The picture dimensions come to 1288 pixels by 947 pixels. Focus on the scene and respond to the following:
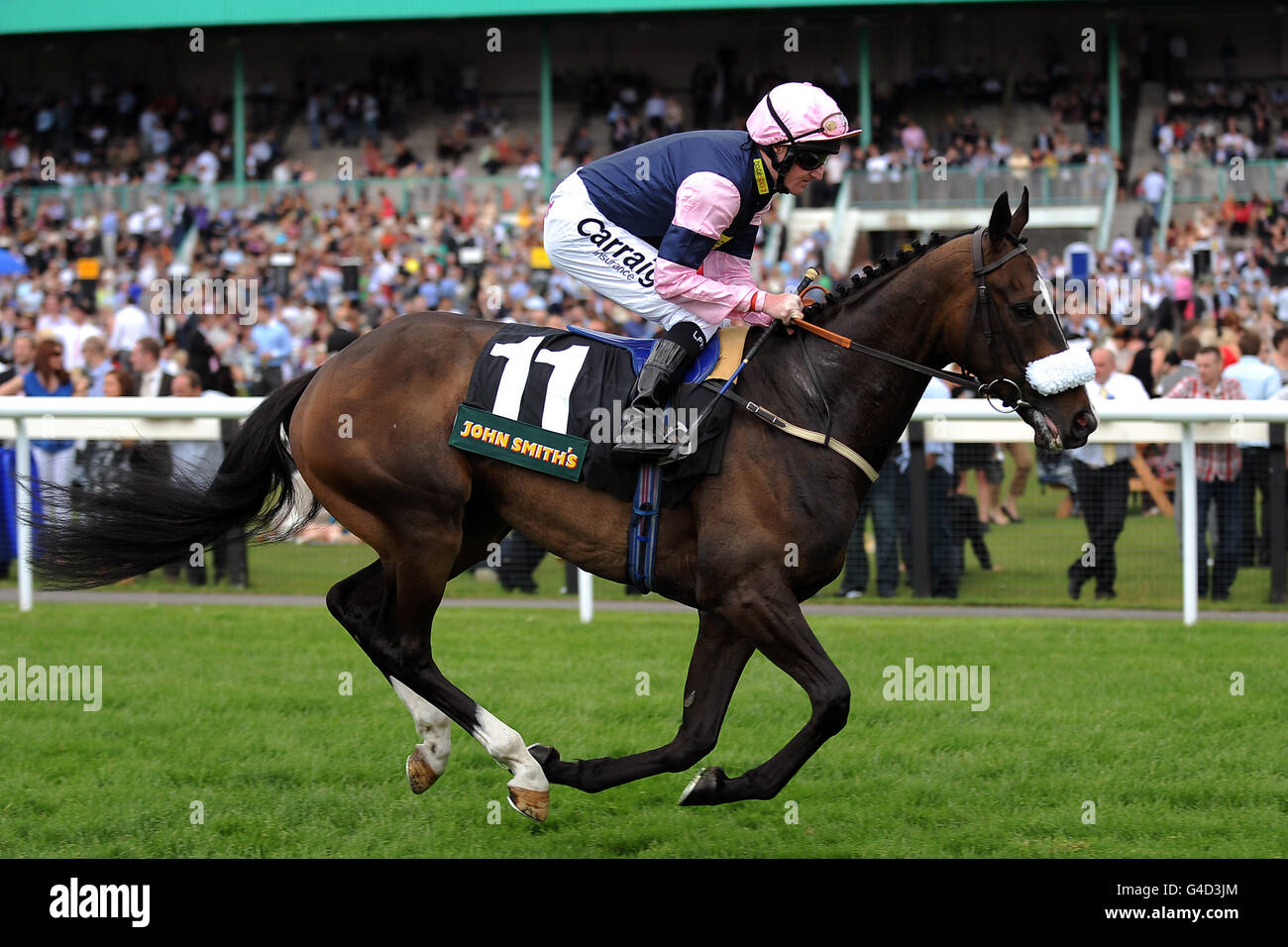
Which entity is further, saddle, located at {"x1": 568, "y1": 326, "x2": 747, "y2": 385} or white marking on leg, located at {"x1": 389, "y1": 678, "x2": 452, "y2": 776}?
white marking on leg, located at {"x1": 389, "y1": 678, "x2": 452, "y2": 776}

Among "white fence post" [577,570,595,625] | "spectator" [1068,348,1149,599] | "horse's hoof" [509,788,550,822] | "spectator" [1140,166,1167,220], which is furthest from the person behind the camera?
"spectator" [1140,166,1167,220]

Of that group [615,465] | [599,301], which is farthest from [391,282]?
[615,465]

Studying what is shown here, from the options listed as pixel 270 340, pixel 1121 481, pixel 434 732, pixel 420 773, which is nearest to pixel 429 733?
pixel 434 732

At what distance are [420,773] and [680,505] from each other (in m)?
1.20

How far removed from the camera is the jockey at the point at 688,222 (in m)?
4.20

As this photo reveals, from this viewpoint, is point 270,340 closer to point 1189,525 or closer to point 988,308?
point 1189,525

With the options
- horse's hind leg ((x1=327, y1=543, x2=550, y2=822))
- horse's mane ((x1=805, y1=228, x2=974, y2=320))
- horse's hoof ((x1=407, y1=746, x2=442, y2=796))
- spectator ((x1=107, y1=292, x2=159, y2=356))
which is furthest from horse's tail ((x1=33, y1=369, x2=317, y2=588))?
spectator ((x1=107, y1=292, x2=159, y2=356))

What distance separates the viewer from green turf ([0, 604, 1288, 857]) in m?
4.33

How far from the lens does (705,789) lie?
162 inches

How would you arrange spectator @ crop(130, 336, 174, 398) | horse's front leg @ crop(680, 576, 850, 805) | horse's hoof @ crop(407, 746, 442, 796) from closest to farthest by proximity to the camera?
1. horse's front leg @ crop(680, 576, 850, 805)
2. horse's hoof @ crop(407, 746, 442, 796)
3. spectator @ crop(130, 336, 174, 398)

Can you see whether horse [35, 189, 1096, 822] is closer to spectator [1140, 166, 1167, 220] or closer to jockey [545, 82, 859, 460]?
jockey [545, 82, 859, 460]

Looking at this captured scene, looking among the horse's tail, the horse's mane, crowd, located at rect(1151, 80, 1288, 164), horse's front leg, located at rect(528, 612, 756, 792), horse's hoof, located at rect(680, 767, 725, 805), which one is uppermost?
crowd, located at rect(1151, 80, 1288, 164)

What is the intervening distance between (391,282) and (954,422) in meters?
12.2

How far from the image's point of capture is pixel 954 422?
8242 millimetres
